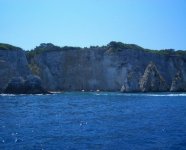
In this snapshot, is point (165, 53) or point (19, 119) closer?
point (19, 119)

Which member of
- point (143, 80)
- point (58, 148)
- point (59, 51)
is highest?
point (59, 51)

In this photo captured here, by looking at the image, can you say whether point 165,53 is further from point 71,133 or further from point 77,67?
point 71,133

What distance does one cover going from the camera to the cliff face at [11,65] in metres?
91.6

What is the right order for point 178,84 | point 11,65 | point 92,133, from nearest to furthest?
point 92,133, point 11,65, point 178,84

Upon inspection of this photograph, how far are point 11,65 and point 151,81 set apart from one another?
32163 millimetres

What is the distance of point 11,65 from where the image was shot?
94.5 m

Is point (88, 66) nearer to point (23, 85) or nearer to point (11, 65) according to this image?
point (11, 65)

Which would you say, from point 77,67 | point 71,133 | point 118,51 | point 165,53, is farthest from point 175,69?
point 71,133

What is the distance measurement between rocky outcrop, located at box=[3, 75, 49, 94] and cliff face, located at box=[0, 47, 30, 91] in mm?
4033

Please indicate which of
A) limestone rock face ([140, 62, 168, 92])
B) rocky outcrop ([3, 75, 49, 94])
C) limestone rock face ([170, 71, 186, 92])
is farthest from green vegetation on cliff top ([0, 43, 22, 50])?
limestone rock face ([170, 71, 186, 92])

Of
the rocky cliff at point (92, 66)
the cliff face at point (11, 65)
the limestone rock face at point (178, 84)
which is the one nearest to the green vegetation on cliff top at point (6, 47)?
the cliff face at point (11, 65)

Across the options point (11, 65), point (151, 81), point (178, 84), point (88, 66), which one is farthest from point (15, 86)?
point (178, 84)

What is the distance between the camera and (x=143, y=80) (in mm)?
98312

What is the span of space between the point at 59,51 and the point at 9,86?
95.7 ft
